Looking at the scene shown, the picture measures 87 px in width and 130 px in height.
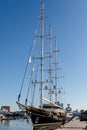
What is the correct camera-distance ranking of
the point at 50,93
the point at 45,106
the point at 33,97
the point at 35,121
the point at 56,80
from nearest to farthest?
the point at 35,121
the point at 33,97
the point at 45,106
the point at 50,93
the point at 56,80

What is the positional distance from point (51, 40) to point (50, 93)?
1720 centimetres

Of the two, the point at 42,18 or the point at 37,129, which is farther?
the point at 42,18

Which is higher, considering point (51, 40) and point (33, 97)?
point (51, 40)

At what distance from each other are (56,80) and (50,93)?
18.0m

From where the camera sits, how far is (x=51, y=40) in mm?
81375

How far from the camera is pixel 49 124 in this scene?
54.7m

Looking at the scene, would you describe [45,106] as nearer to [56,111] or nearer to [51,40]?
[56,111]

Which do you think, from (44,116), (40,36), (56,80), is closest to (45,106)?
(44,116)

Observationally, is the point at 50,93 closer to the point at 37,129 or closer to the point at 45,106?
the point at 45,106

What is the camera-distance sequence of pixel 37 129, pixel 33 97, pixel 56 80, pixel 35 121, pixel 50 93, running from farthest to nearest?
pixel 56 80 → pixel 50 93 → pixel 33 97 → pixel 35 121 → pixel 37 129

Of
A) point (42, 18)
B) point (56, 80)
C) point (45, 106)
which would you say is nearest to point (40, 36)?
point (42, 18)

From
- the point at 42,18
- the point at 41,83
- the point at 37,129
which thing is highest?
the point at 42,18

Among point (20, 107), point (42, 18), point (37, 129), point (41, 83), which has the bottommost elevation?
point (37, 129)

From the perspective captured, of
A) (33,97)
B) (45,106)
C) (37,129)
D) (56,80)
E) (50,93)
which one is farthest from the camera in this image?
(56,80)
